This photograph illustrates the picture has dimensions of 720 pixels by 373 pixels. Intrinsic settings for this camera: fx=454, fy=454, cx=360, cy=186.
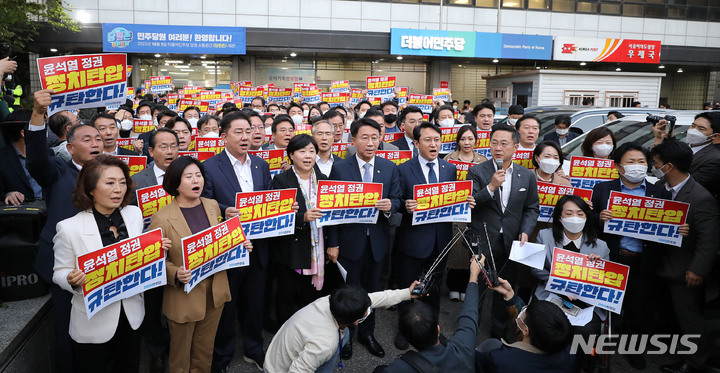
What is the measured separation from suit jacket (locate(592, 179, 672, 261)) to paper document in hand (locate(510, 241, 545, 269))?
2.63ft

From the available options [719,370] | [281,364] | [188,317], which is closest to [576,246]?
[719,370]

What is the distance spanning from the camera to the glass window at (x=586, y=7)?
2384cm

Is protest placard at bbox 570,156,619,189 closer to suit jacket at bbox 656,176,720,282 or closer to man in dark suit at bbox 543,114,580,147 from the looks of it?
suit jacket at bbox 656,176,720,282

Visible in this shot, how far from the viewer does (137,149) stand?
21.0 ft

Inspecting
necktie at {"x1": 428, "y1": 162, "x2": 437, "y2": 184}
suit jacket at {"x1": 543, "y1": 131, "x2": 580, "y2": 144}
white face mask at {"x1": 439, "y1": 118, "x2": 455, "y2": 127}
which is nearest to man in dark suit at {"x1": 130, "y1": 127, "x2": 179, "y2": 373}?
necktie at {"x1": 428, "y1": 162, "x2": 437, "y2": 184}

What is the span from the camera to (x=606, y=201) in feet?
14.6

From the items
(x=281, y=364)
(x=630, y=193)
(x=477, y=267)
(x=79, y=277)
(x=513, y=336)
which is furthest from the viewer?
(x=513, y=336)

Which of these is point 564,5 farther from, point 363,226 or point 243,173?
point 243,173

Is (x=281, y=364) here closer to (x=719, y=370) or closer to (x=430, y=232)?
(x=430, y=232)

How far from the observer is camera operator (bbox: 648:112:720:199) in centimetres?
441

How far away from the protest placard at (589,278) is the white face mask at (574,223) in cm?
39

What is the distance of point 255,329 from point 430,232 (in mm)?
1898

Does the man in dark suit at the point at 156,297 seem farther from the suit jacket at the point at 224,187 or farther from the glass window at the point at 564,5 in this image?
the glass window at the point at 564,5

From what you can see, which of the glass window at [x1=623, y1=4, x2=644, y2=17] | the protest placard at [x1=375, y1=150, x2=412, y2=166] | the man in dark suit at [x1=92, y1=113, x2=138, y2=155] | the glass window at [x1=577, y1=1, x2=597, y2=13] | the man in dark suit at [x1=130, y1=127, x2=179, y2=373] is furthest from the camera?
the glass window at [x1=623, y1=4, x2=644, y2=17]
